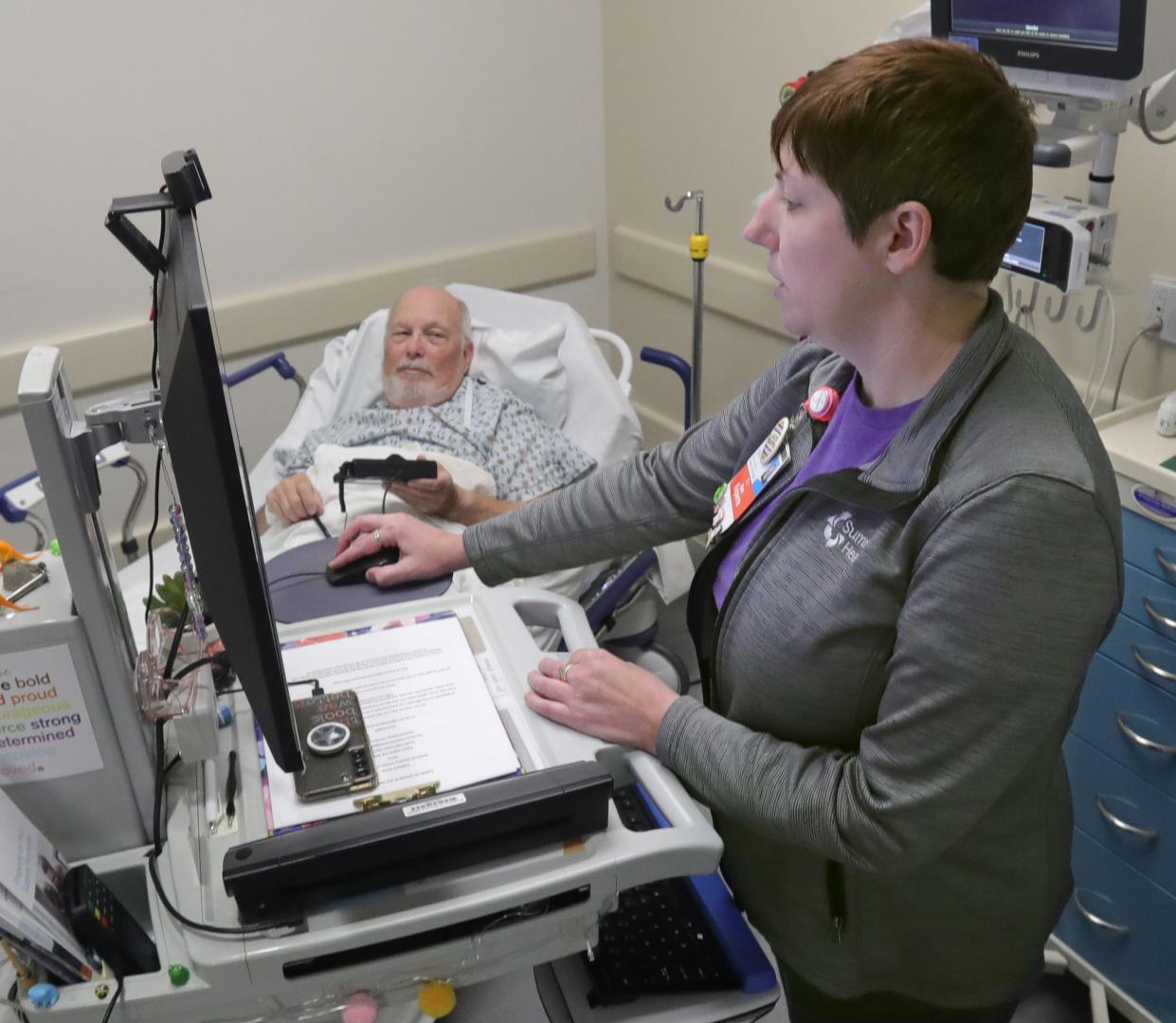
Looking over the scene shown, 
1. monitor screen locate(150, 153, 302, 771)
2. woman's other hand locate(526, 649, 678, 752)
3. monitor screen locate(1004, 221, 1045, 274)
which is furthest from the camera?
monitor screen locate(1004, 221, 1045, 274)

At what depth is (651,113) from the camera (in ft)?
11.3

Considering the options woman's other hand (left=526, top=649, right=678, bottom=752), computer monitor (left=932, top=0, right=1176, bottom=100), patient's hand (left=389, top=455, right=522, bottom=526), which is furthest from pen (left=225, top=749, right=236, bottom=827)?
computer monitor (left=932, top=0, right=1176, bottom=100)

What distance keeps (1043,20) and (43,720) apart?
1815 millimetres

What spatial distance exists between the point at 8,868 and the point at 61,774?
170 millimetres

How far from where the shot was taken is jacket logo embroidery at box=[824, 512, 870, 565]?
1.08m

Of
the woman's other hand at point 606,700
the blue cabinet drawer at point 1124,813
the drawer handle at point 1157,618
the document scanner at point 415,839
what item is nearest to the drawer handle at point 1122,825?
Result: the blue cabinet drawer at point 1124,813

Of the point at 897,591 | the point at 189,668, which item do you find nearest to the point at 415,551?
the point at 189,668

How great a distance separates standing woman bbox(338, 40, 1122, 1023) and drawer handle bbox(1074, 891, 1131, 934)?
2.65 ft

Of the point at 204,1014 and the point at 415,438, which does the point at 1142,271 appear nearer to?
the point at 415,438

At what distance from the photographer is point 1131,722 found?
1870mm

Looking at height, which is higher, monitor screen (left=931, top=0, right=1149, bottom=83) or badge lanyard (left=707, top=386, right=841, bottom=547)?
monitor screen (left=931, top=0, right=1149, bottom=83)

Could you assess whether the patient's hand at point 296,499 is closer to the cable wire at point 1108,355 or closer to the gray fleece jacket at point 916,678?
the gray fleece jacket at point 916,678

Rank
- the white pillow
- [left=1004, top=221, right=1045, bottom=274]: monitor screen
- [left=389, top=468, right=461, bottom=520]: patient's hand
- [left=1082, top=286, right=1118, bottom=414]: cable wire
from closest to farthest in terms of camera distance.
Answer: [left=1004, top=221, right=1045, bottom=274]: monitor screen → [left=1082, top=286, right=1118, bottom=414]: cable wire → [left=389, top=468, right=461, bottom=520]: patient's hand → the white pillow

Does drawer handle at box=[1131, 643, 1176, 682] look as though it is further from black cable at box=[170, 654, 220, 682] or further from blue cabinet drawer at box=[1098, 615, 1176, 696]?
black cable at box=[170, 654, 220, 682]
